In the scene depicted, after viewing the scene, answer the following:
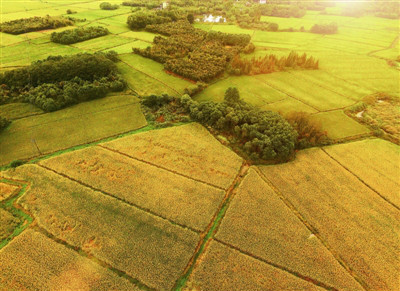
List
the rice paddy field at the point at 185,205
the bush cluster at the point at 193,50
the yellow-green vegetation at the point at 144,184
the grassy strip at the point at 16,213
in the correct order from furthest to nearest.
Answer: the bush cluster at the point at 193,50 < the yellow-green vegetation at the point at 144,184 < the grassy strip at the point at 16,213 < the rice paddy field at the point at 185,205

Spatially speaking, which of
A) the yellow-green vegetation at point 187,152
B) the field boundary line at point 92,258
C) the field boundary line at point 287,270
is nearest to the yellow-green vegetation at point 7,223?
the field boundary line at point 92,258

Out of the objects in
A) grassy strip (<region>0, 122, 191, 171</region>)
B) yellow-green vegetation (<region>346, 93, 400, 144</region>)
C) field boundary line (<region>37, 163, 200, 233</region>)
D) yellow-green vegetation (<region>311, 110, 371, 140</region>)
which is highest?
yellow-green vegetation (<region>346, 93, 400, 144</region>)

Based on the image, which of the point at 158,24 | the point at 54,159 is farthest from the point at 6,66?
the point at 158,24

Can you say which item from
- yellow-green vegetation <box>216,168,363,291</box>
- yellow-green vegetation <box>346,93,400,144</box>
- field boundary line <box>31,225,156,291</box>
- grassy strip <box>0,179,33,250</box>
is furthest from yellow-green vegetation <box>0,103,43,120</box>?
yellow-green vegetation <box>346,93,400,144</box>

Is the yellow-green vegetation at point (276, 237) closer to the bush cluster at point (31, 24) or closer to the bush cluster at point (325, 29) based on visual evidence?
the bush cluster at point (31, 24)

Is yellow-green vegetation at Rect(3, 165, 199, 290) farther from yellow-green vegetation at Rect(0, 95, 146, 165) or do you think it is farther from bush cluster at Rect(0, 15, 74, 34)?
bush cluster at Rect(0, 15, 74, 34)

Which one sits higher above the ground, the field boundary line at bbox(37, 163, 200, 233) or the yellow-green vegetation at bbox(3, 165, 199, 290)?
the field boundary line at bbox(37, 163, 200, 233)
